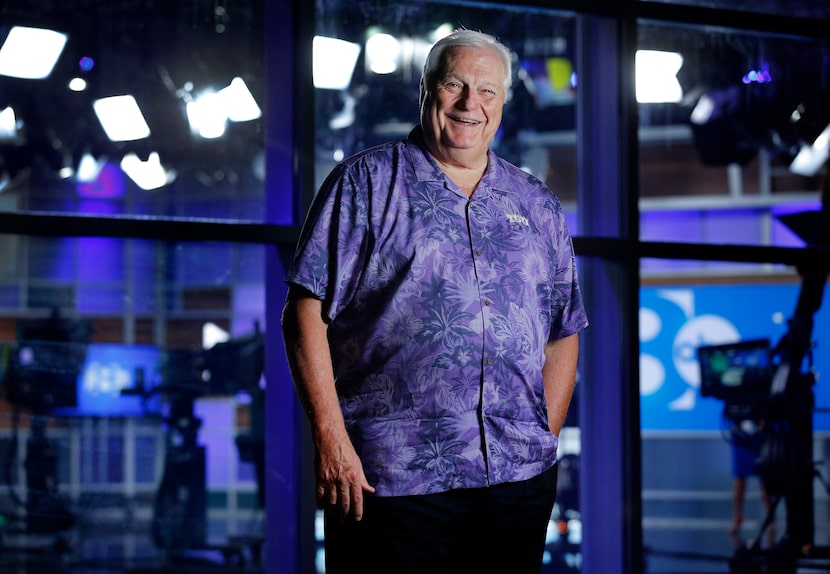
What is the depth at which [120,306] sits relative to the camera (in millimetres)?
2777

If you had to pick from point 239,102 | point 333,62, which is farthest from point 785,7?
point 239,102

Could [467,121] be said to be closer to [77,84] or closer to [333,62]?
[333,62]

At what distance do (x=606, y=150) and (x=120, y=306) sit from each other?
1699 millimetres

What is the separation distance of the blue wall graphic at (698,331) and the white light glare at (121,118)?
1865 mm

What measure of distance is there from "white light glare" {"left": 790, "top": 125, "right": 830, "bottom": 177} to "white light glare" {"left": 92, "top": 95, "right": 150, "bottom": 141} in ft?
7.90

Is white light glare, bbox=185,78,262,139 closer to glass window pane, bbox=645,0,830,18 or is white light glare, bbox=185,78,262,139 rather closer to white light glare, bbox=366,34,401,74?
white light glare, bbox=366,34,401,74

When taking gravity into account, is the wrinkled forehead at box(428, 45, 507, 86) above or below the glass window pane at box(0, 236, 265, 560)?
above

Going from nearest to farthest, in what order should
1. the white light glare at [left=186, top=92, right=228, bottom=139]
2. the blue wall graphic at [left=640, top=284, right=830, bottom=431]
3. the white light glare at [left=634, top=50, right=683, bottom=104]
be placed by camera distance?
1. the white light glare at [left=186, top=92, right=228, bottom=139]
2. the white light glare at [left=634, top=50, right=683, bottom=104]
3. the blue wall graphic at [left=640, top=284, right=830, bottom=431]

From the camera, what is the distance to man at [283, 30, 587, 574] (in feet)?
5.27

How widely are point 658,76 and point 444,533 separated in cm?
222

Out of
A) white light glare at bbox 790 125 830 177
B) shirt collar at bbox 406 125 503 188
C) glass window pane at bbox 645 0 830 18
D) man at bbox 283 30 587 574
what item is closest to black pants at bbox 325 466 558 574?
man at bbox 283 30 587 574

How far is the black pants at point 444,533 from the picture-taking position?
1.60m

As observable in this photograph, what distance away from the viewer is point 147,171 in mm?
2799

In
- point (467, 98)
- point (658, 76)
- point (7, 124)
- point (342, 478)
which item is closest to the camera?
point (342, 478)
